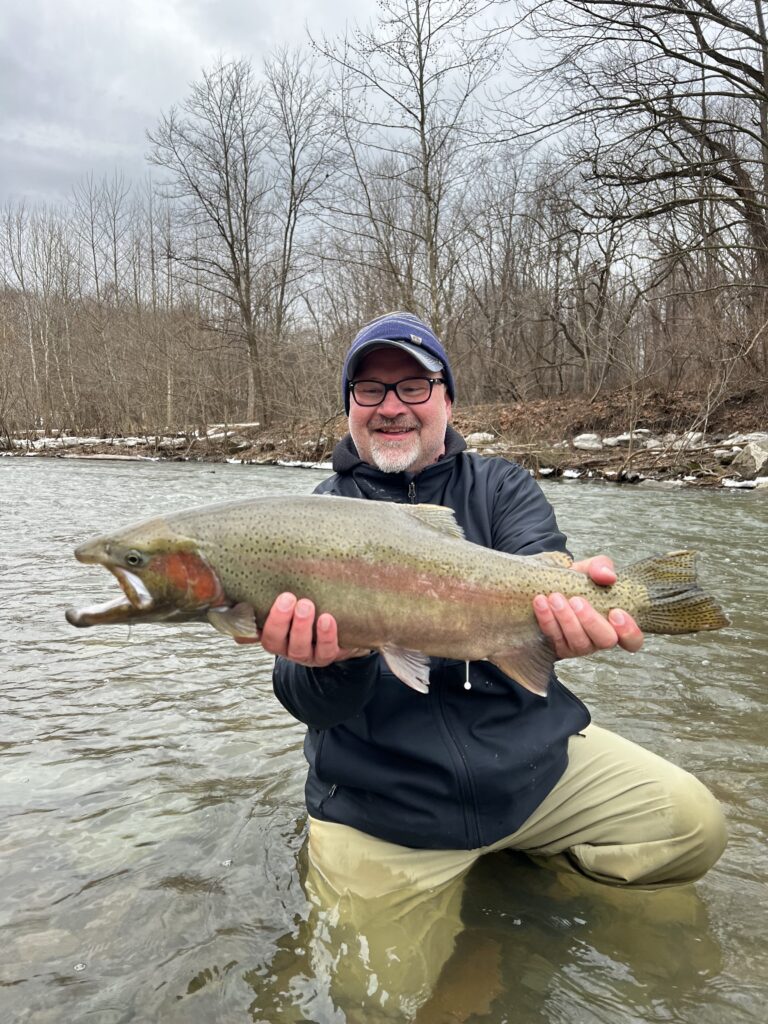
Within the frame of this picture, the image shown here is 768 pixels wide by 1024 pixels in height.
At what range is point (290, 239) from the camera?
3388cm

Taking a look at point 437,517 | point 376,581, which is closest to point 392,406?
point 437,517

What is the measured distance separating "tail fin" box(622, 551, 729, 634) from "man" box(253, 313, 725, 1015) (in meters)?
0.11

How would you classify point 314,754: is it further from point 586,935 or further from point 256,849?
point 586,935

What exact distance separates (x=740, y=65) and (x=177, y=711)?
58.9 feet

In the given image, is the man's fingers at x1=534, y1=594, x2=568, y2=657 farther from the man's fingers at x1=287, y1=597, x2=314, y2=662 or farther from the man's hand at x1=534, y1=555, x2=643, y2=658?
the man's fingers at x1=287, y1=597, x2=314, y2=662

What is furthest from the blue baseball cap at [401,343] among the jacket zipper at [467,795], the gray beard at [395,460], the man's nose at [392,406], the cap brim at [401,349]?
the jacket zipper at [467,795]

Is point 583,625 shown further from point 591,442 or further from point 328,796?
point 591,442

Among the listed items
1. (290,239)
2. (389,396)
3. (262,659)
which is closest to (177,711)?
(262,659)

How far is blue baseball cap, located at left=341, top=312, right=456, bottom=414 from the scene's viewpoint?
9.28ft

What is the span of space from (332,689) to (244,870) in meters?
1.15

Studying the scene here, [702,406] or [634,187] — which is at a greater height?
[634,187]

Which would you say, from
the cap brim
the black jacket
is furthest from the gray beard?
the black jacket

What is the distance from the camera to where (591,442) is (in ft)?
64.4

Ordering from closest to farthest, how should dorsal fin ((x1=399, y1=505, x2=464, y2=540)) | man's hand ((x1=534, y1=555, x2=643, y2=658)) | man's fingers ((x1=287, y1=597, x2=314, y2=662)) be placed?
man's fingers ((x1=287, y1=597, x2=314, y2=662)) < man's hand ((x1=534, y1=555, x2=643, y2=658)) < dorsal fin ((x1=399, y1=505, x2=464, y2=540))
